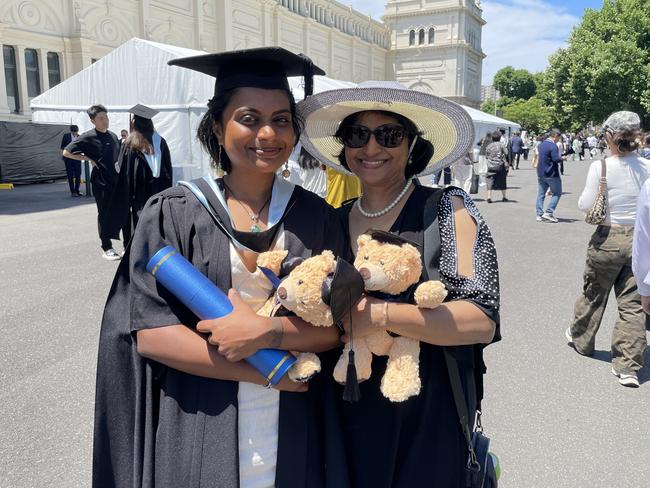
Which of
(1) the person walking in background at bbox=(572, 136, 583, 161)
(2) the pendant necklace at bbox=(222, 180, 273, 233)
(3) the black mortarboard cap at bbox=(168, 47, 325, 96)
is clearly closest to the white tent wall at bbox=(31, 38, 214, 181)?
(3) the black mortarboard cap at bbox=(168, 47, 325, 96)

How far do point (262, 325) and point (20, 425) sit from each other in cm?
279

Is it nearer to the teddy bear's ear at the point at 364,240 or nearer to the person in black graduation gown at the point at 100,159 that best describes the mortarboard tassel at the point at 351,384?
the teddy bear's ear at the point at 364,240

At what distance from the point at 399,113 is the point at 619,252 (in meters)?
3.21

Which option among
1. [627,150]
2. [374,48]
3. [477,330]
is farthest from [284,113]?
[374,48]

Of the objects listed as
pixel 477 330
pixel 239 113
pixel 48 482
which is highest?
pixel 239 113

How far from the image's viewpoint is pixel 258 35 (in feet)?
145

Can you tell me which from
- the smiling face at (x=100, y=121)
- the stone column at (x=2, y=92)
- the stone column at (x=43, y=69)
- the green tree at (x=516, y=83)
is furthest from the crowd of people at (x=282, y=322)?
the green tree at (x=516, y=83)

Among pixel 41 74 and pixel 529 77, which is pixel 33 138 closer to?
pixel 41 74

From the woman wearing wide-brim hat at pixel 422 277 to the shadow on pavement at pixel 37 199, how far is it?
12.2m

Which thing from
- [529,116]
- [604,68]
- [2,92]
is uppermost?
[604,68]

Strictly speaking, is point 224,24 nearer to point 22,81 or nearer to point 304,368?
point 22,81

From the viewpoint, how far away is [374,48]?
65938mm

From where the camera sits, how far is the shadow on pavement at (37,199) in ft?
41.4

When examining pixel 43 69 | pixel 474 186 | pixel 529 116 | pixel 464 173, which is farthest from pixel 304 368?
pixel 529 116
